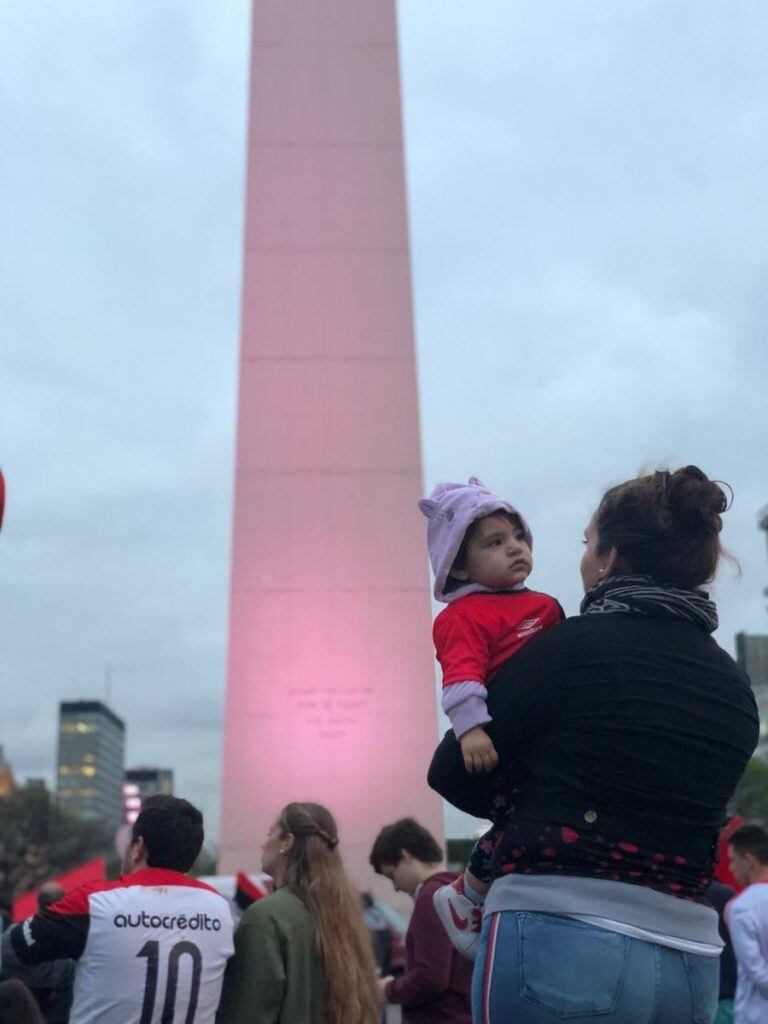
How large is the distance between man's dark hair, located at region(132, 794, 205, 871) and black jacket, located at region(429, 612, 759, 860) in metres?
1.48

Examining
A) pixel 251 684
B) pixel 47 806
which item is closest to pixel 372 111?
pixel 251 684

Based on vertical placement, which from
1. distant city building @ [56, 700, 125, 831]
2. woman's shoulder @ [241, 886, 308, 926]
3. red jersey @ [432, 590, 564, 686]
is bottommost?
woman's shoulder @ [241, 886, 308, 926]

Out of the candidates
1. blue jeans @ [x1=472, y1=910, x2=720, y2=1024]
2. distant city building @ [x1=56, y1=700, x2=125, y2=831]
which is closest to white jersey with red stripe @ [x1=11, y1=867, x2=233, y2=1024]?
blue jeans @ [x1=472, y1=910, x2=720, y2=1024]

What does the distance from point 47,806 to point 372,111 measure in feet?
171

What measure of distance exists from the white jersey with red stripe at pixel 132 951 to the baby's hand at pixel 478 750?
1532mm

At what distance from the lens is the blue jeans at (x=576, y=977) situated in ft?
5.78

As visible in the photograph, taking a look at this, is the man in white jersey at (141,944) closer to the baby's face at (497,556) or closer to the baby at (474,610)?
the baby at (474,610)

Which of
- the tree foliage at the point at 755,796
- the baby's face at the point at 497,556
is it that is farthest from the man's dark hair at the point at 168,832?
the tree foliage at the point at 755,796

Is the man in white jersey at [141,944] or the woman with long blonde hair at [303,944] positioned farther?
the woman with long blonde hair at [303,944]

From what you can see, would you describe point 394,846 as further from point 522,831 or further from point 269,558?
point 269,558

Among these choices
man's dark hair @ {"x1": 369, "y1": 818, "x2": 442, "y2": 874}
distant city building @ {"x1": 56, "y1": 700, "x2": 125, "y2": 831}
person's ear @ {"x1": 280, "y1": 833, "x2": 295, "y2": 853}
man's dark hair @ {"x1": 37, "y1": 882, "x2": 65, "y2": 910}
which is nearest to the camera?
person's ear @ {"x1": 280, "y1": 833, "x2": 295, "y2": 853}

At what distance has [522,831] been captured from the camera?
1.90 m

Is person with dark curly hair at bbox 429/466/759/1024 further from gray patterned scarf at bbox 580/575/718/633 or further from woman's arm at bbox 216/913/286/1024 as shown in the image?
woman's arm at bbox 216/913/286/1024

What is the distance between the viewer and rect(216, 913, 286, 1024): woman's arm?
3.36 meters
